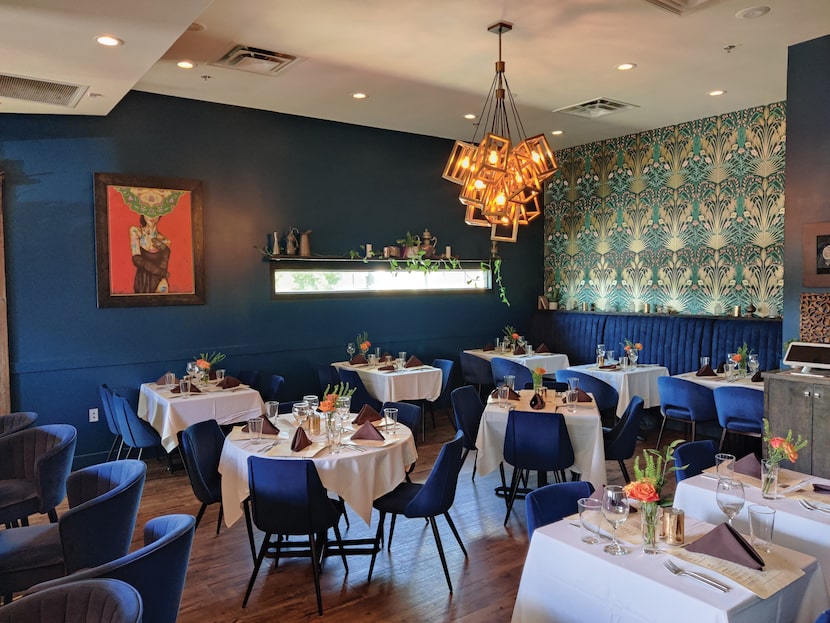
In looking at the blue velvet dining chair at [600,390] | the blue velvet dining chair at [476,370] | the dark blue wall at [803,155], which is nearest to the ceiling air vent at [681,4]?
the dark blue wall at [803,155]

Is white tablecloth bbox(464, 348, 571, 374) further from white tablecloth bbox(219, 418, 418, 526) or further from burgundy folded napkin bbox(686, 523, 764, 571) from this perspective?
burgundy folded napkin bbox(686, 523, 764, 571)

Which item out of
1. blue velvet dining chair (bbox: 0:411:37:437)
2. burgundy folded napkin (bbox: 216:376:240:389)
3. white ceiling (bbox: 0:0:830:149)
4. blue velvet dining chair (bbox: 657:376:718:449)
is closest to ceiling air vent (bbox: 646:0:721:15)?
white ceiling (bbox: 0:0:830:149)

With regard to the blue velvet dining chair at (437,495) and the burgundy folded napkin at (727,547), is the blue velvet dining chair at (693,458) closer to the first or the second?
the burgundy folded napkin at (727,547)

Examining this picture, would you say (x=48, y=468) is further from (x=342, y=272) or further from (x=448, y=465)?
(x=342, y=272)

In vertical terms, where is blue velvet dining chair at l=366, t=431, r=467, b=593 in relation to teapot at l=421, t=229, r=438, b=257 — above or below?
below

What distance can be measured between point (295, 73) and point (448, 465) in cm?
396

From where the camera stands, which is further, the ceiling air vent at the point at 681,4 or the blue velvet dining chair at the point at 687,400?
the blue velvet dining chair at the point at 687,400

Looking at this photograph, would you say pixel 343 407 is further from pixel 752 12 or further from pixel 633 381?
pixel 752 12

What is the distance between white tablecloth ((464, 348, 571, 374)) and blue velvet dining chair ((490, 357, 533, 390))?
256 millimetres

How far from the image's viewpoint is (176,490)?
549 cm

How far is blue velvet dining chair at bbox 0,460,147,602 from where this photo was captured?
2811mm

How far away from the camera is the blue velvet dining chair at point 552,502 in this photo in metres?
2.84

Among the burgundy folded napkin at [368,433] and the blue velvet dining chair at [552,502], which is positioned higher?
the burgundy folded napkin at [368,433]

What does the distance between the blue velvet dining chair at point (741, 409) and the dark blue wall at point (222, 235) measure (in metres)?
3.80
